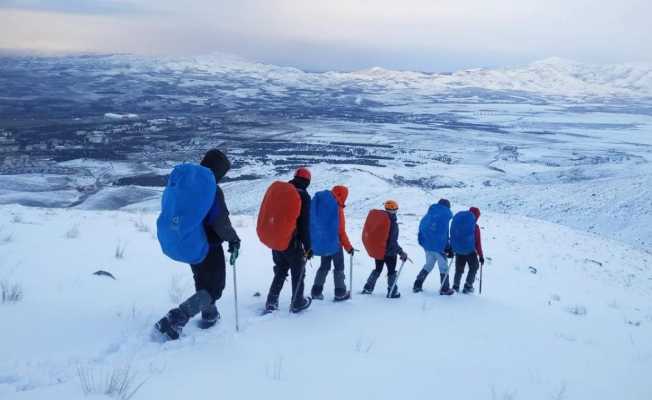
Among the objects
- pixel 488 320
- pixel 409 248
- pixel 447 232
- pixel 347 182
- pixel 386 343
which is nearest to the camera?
pixel 386 343

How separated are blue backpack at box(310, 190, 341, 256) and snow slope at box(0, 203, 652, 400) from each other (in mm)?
680

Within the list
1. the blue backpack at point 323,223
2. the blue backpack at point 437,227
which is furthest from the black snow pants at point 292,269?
the blue backpack at point 437,227

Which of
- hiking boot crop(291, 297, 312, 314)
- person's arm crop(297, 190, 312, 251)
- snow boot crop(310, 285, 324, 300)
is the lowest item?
snow boot crop(310, 285, 324, 300)

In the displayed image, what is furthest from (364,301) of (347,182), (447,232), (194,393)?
(347,182)

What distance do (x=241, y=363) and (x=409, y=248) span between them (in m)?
8.67

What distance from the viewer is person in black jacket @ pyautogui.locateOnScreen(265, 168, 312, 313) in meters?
4.65

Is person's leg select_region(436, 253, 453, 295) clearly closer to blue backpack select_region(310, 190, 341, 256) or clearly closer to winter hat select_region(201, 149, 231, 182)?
blue backpack select_region(310, 190, 341, 256)

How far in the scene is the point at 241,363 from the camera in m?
3.55

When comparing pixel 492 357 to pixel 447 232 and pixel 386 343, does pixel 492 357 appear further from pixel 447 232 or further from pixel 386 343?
pixel 447 232

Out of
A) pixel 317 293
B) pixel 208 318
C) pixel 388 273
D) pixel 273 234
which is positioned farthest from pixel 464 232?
pixel 208 318

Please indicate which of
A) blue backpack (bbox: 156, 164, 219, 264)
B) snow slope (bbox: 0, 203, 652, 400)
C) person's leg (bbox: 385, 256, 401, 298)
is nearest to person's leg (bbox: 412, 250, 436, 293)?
snow slope (bbox: 0, 203, 652, 400)

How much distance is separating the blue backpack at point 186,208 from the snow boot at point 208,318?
615 mm

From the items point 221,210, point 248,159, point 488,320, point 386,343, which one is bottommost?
point 248,159

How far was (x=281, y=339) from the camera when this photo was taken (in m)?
4.12
